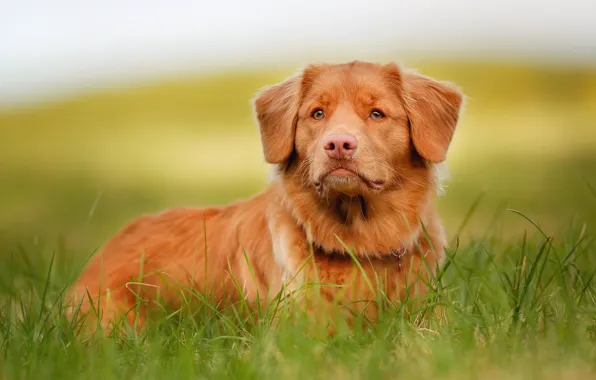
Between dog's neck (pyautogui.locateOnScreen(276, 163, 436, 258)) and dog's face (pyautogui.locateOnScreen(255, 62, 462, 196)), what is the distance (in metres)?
0.10

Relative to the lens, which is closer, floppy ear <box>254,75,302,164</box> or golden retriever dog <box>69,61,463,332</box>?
golden retriever dog <box>69,61,463,332</box>

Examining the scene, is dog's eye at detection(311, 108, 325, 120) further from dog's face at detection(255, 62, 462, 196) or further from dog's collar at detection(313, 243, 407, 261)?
dog's collar at detection(313, 243, 407, 261)

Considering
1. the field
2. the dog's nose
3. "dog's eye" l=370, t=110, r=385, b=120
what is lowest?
the field

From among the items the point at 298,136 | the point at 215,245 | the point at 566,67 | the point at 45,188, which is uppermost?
the point at 298,136

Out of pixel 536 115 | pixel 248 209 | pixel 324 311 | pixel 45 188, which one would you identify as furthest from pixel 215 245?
pixel 536 115

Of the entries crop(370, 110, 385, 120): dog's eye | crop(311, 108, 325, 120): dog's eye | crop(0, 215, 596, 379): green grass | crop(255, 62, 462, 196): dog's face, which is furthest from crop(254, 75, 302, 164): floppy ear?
crop(0, 215, 596, 379): green grass

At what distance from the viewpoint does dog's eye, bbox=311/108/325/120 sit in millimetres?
4551

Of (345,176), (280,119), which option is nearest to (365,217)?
(345,176)

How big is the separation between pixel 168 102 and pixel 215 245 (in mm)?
12405

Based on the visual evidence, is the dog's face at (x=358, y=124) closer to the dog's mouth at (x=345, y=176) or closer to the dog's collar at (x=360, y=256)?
the dog's mouth at (x=345, y=176)

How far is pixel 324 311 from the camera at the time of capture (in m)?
3.99

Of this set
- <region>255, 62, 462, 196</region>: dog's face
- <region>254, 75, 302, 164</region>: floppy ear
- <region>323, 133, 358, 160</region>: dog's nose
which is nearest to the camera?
<region>323, 133, 358, 160</region>: dog's nose

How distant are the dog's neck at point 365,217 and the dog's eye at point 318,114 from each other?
1.17ft

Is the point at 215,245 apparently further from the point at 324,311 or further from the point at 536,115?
the point at 536,115
